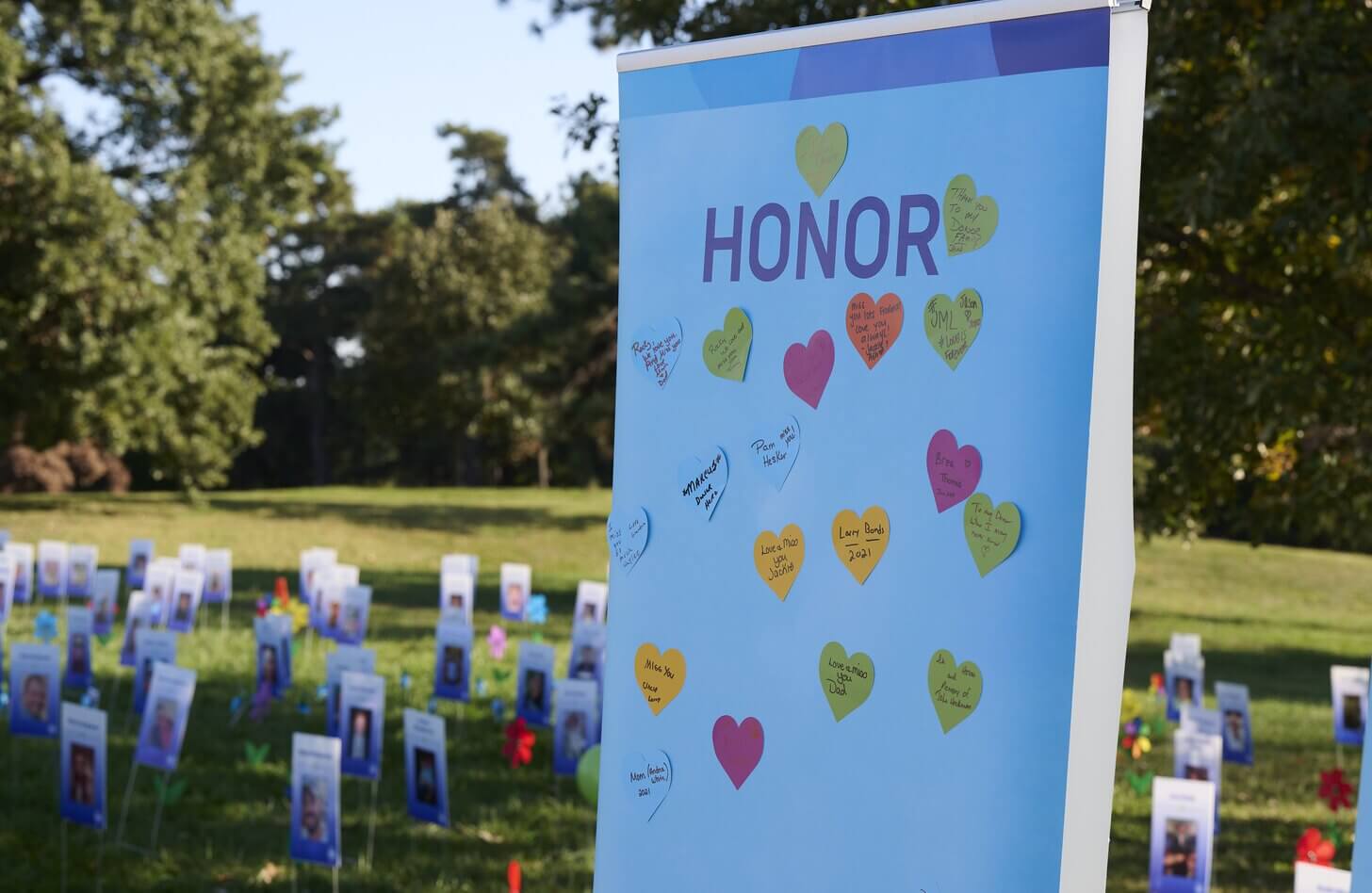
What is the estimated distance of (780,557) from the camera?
7.22 feet

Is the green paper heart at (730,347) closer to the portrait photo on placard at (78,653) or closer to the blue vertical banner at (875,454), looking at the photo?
the blue vertical banner at (875,454)

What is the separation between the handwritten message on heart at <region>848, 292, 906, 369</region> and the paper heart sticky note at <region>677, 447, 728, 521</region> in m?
0.32

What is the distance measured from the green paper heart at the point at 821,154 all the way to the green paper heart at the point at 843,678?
0.74 meters

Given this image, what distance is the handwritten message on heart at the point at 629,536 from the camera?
2.37 metres

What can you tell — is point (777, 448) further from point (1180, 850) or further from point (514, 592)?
point (514, 592)

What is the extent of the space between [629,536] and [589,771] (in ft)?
11.9

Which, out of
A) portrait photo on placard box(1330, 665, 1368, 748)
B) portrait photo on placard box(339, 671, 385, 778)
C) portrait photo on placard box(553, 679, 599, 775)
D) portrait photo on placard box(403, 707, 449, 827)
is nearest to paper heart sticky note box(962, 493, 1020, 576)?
portrait photo on placard box(403, 707, 449, 827)

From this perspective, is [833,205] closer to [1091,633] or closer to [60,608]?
[1091,633]

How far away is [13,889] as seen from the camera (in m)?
5.06

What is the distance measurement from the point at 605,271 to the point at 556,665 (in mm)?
14416

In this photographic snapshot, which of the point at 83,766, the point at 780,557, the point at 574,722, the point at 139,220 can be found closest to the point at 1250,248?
the point at 574,722

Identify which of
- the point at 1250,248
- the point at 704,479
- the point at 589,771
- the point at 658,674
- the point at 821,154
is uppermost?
the point at 1250,248

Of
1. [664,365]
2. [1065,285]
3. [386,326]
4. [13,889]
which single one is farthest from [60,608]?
[386,326]

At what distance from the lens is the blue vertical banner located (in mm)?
1880
